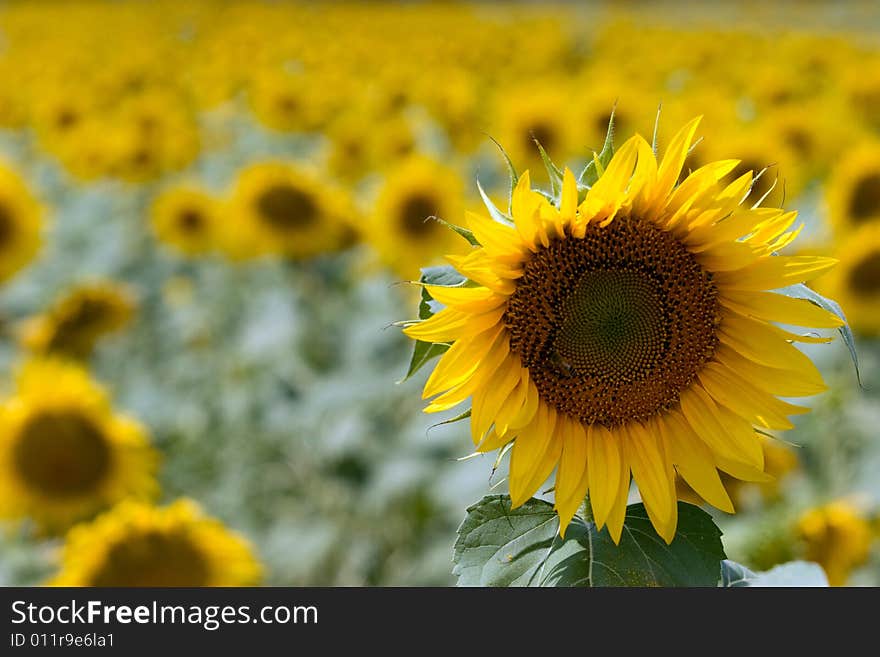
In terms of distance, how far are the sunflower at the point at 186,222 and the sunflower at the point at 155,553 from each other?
8.50 ft

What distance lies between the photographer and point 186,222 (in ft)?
15.8

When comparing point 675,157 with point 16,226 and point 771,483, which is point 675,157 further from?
point 16,226

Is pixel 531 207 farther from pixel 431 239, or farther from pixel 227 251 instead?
pixel 227 251

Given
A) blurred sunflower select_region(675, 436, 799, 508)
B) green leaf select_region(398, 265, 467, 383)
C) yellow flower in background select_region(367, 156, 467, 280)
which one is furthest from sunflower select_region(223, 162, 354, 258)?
green leaf select_region(398, 265, 467, 383)

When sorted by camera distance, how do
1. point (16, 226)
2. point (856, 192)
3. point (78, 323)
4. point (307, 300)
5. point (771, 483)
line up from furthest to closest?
point (16, 226)
point (307, 300)
point (78, 323)
point (856, 192)
point (771, 483)

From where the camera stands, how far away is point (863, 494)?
10.0 ft

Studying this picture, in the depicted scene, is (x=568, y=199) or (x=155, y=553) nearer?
(x=568, y=199)

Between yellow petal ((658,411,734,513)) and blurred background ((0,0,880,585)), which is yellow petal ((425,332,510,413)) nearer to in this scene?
yellow petal ((658,411,734,513))

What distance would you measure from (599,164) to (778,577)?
1.90ft

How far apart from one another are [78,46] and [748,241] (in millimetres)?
9558

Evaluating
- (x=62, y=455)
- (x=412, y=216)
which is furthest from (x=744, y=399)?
(x=412, y=216)

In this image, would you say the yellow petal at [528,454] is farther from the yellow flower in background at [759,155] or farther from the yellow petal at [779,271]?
the yellow flower in background at [759,155]

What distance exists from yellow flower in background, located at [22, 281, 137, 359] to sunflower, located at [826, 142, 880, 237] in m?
2.99
